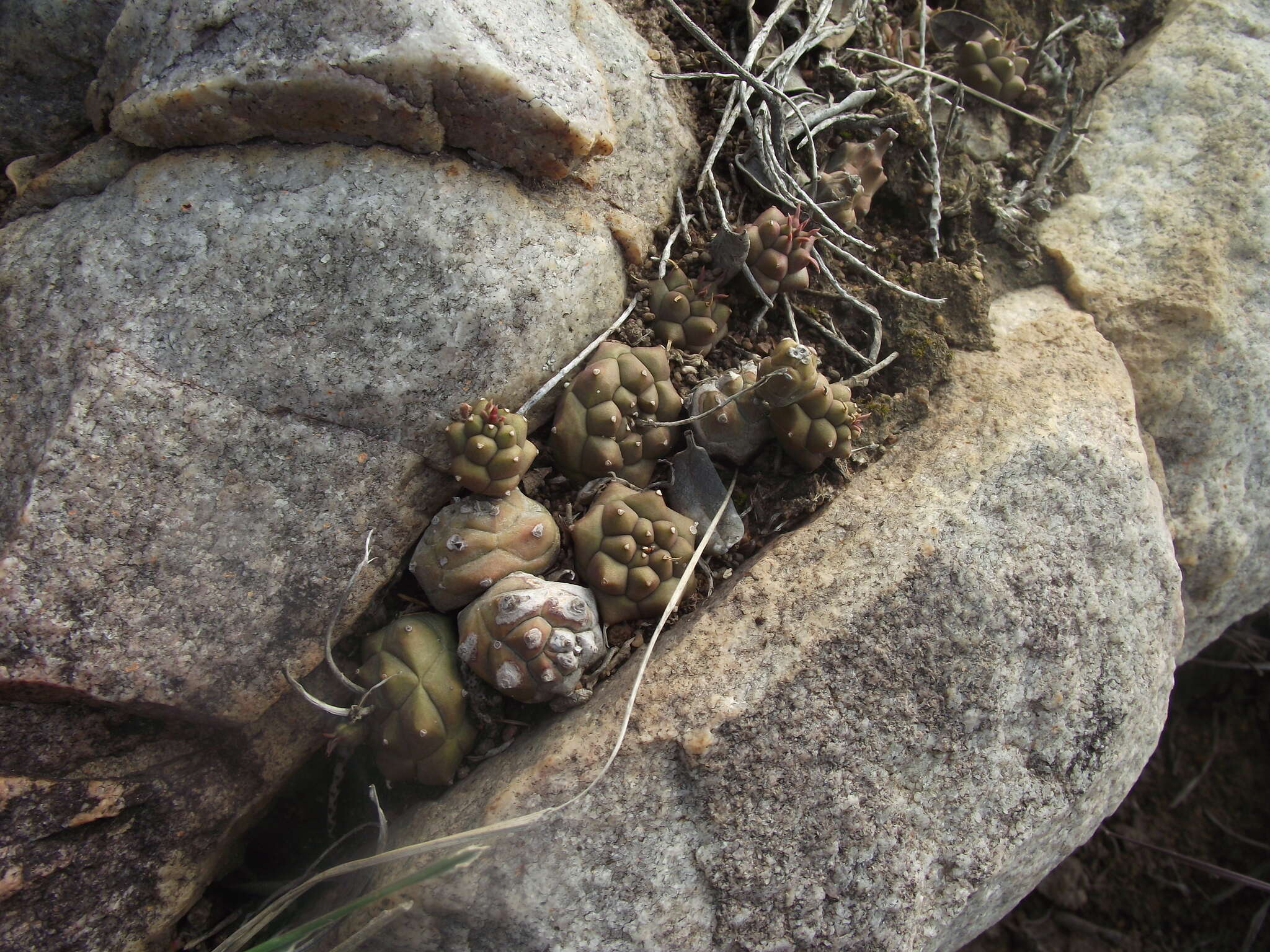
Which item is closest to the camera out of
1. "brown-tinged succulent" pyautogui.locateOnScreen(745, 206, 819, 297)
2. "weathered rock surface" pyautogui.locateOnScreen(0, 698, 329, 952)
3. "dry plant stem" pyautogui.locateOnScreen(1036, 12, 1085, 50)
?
"weathered rock surface" pyautogui.locateOnScreen(0, 698, 329, 952)

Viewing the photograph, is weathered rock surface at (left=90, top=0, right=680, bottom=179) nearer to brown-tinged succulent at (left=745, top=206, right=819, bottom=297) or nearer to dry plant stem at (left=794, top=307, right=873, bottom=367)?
brown-tinged succulent at (left=745, top=206, right=819, bottom=297)

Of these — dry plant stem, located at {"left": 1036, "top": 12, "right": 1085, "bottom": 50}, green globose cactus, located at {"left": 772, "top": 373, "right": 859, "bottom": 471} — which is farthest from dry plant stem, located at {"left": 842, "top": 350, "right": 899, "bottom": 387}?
dry plant stem, located at {"left": 1036, "top": 12, "right": 1085, "bottom": 50}

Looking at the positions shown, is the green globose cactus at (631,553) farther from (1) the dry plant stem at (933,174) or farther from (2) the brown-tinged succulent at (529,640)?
(1) the dry plant stem at (933,174)

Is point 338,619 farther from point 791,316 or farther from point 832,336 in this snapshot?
point 832,336

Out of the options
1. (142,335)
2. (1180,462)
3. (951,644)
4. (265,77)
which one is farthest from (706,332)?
(1180,462)

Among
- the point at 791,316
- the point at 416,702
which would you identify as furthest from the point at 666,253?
the point at 416,702
